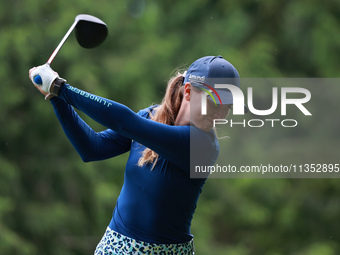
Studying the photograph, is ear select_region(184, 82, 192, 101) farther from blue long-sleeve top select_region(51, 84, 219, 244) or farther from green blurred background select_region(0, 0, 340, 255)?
green blurred background select_region(0, 0, 340, 255)

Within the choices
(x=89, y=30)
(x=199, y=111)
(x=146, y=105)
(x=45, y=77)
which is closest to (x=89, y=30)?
(x=89, y=30)

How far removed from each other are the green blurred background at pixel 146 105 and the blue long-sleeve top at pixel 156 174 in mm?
4571

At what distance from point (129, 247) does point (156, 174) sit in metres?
0.32

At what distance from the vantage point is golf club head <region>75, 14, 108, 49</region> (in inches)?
114

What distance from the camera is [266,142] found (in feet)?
29.3

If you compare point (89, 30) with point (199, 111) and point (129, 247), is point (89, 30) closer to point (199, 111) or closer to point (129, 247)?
point (199, 111)


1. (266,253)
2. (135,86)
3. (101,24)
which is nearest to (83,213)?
(135,86)

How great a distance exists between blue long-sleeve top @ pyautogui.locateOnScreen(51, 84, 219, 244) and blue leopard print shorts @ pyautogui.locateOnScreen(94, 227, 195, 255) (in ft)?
0.07

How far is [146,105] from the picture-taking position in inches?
290

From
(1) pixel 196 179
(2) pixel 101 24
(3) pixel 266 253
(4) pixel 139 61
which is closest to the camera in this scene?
(1) pixel 196 179

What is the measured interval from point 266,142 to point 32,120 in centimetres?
348

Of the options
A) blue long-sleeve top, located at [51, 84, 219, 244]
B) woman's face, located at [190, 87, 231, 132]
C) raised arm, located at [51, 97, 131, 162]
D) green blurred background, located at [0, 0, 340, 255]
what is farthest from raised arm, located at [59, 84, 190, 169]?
green blurred background, located at [0, 0, 340, 255]

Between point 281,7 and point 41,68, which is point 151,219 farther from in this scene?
point 281,7

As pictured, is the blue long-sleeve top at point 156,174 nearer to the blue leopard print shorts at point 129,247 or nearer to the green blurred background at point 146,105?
the blue leopard print shorts at point 129,247
